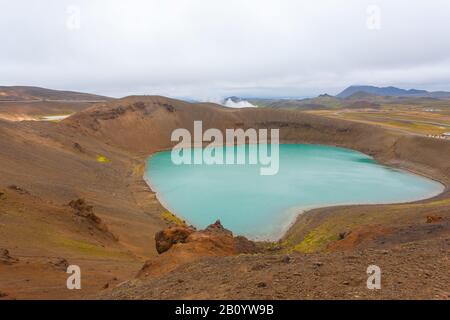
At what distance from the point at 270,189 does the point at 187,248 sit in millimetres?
30642

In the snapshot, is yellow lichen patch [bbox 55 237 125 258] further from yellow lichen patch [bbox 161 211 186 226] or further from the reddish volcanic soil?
yellow lichen patch [bbox 161 211 186 226]

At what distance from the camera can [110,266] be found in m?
17.6

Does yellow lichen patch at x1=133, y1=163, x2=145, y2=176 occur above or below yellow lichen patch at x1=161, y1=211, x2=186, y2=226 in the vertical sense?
above

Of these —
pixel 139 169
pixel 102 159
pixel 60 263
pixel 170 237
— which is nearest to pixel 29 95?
pixel 102 159

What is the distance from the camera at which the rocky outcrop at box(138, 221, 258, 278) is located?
1425cm

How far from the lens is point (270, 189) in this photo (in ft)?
151

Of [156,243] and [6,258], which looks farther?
[156,243]

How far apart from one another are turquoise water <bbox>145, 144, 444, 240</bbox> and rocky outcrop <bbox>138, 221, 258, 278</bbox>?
1155cm

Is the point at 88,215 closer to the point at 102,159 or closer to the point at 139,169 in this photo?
the point at 139,169

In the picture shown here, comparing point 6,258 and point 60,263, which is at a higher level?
point 6,258

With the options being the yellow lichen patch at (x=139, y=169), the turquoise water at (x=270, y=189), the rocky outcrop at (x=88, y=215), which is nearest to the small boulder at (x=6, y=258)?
the rocky outcrop at (x=88, y=215)

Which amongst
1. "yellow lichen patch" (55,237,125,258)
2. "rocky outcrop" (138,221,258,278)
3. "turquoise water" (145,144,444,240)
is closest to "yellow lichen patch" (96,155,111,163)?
"turquoise water" (145,144,444,240)
